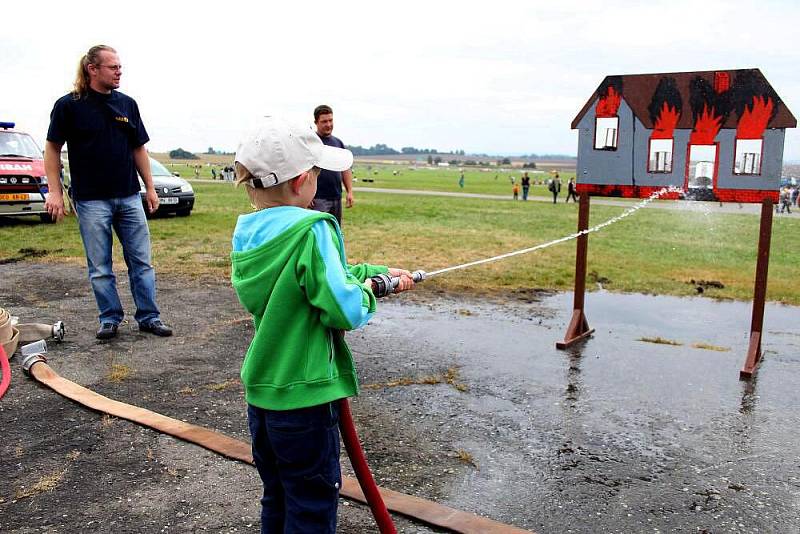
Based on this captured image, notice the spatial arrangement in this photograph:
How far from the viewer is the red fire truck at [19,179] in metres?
13.8

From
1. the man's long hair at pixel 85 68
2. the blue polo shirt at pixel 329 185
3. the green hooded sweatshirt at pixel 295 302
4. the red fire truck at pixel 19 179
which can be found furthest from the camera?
the red fire truck at pixel 19 179

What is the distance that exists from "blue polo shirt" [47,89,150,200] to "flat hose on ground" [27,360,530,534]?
4.87 feet

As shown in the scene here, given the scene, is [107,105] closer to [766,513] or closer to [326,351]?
[326,351]

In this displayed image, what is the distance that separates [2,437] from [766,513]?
3.76 metres

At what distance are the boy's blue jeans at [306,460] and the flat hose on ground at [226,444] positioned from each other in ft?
0.44

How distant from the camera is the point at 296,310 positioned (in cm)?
227

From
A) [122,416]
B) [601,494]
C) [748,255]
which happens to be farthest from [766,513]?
[748,255]

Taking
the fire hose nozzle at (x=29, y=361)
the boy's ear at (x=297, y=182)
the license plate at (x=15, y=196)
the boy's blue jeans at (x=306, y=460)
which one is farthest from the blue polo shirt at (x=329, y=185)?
the license plate at (x=15, y=196)

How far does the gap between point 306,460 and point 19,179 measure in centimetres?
1382

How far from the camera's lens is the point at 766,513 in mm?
3137

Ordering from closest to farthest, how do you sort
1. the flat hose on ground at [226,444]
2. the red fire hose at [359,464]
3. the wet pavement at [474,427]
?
the red fire hose at [359,464] < the flat hose on ground at [226,444] < the wet pavement at [474,427]

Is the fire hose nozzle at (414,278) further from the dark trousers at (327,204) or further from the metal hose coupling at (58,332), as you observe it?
the dark trousers at (327,204)

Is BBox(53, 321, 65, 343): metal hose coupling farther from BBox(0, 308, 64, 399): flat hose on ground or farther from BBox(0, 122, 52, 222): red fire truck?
BBox(0, 122, 52, 222): red fire truck

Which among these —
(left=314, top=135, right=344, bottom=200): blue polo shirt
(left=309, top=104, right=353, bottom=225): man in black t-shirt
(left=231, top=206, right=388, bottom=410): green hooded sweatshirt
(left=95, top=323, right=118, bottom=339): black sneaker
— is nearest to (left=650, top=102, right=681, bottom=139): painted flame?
(left=309, top=104, right=353, bottom=225): man in black t-shirt
